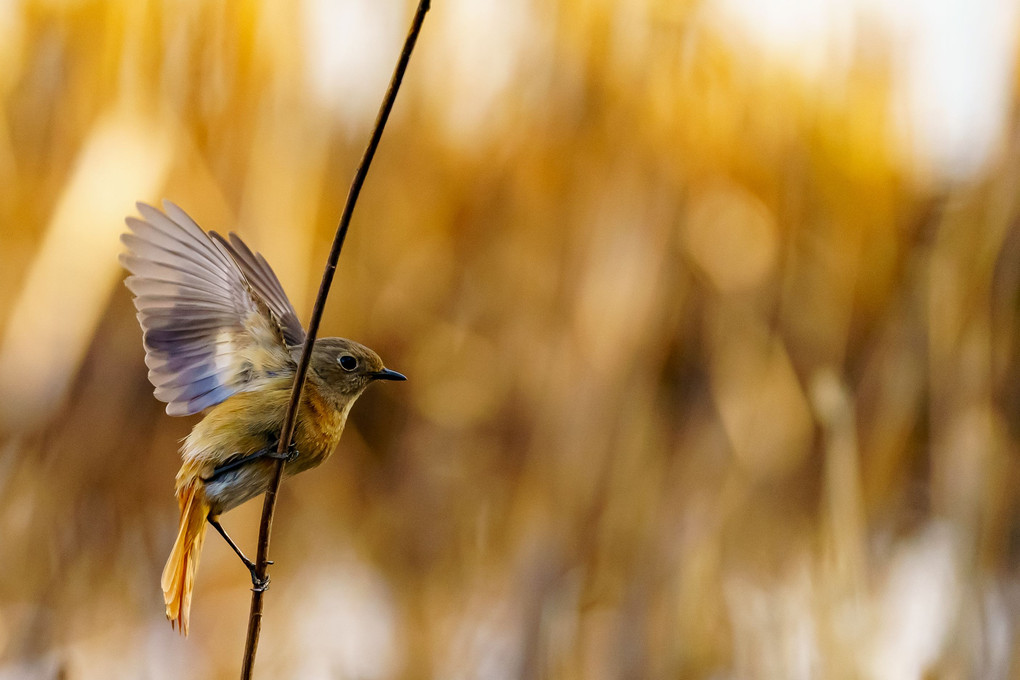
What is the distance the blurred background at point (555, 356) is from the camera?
8.59ft

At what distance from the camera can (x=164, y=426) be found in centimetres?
Answer: 275

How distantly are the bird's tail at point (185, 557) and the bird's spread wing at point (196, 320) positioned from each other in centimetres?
18

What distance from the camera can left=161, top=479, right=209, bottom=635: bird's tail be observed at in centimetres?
104

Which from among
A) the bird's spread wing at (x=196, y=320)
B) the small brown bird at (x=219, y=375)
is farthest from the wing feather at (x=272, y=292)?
the bird's spread wing at (x=196, y=320)

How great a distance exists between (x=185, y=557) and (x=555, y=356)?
1863 millimetres

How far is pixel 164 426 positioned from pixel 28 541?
20.5 inches

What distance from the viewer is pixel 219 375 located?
1.12 metres

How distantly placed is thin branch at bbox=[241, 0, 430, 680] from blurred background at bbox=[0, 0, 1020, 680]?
1.77 metres

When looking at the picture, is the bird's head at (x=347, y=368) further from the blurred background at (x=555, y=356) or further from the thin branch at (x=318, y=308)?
the blurred background at (x=555, y=356)

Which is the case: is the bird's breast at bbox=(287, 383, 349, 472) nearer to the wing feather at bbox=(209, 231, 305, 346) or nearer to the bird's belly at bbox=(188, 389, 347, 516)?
the bird's belly at bbox=(188, 389, 347, 516)

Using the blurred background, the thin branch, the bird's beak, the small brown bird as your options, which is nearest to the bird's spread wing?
the small brown bird

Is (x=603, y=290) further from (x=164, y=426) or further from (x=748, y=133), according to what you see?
(x=164, y=426)

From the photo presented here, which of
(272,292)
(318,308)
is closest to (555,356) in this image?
(272,292)

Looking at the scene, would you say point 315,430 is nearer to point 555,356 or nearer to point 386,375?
point 386,375
